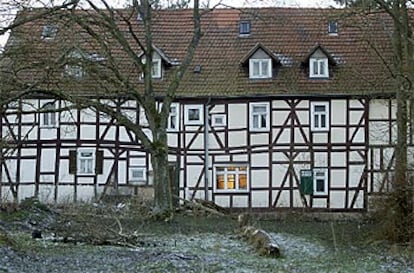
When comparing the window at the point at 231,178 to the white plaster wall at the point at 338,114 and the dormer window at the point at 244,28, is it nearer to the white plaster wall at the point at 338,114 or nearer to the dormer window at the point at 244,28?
the white plaster wall at the point at 338,114

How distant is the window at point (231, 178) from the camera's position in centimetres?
3394

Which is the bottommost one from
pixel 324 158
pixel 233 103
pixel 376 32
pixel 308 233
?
pixel 308 233

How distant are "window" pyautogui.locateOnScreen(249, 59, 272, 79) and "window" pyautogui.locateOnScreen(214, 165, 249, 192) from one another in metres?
4.13

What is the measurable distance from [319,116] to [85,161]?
10.4m

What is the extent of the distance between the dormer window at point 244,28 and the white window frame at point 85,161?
9.31m

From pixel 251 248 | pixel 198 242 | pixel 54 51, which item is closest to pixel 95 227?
pixel 198 242

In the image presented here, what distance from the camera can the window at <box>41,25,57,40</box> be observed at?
69.8ft

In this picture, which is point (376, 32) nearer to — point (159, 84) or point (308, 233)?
point (159, 84)

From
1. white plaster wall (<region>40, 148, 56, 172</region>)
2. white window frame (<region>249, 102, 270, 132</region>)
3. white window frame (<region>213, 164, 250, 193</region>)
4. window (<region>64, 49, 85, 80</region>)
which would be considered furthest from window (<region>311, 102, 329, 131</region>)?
window (<region>64, 49, 85, 80</region>)

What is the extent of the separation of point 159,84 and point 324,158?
26.5 feet

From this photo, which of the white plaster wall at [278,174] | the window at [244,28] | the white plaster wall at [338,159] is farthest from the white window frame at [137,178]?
the window at [244,28]

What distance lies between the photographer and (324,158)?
1320 inches

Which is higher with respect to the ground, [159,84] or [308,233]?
[159,84]

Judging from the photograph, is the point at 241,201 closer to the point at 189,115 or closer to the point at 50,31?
the point at 189,115
